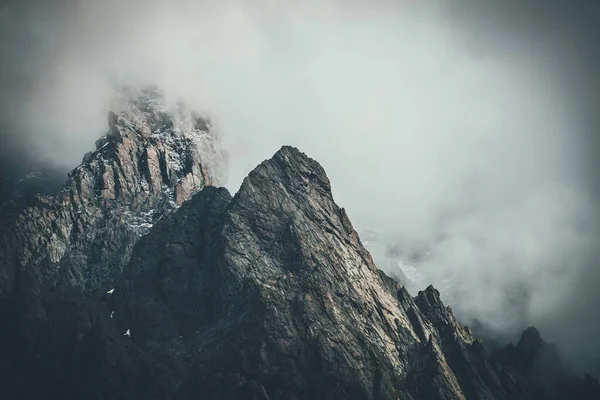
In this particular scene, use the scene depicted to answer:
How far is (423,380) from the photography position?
198875mm

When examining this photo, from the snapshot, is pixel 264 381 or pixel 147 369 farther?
pixel 147 369

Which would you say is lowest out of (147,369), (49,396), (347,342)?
(49,396)

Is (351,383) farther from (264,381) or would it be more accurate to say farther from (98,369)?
(98,369)

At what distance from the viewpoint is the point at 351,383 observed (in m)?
187

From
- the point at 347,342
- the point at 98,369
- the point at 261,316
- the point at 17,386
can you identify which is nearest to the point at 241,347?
the point at 261,316

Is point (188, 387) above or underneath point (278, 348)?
underneath

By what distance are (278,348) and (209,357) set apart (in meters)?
24.8

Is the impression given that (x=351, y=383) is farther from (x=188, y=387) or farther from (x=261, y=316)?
(x=188, y=387)

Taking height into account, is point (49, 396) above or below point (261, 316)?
below

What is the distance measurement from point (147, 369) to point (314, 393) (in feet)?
198

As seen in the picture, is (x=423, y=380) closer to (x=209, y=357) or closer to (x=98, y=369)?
(x=209, y=357)

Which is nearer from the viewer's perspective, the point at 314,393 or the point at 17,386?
the point at 314,393

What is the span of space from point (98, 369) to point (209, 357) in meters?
40.6

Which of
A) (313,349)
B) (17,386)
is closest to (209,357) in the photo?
(313,349)
